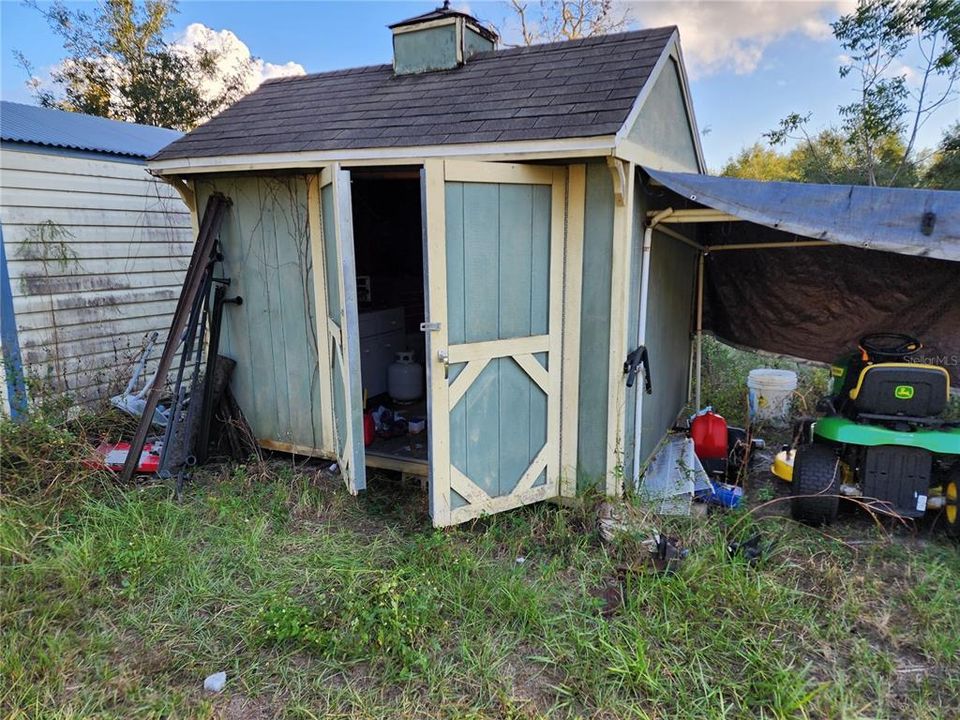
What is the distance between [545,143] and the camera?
3.01 m

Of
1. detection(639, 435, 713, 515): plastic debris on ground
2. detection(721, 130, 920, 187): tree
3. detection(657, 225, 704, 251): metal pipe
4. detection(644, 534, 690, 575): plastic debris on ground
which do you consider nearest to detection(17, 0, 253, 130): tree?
detection(721, 130, 920, 187): tree

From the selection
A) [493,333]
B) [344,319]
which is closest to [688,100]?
[493,333]

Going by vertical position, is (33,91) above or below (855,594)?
above

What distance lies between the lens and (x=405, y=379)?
17.0ft

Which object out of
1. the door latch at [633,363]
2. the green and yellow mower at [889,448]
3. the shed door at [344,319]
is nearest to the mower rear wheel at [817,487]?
the green and yellow mower at [889,448]

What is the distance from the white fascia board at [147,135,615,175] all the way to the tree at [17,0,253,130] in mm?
13926

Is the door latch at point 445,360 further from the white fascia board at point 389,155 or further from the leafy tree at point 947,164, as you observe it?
the leafy tree at point 947,164

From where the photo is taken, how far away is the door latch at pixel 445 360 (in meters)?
2.97

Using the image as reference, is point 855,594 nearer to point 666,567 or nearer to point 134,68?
point 666,567

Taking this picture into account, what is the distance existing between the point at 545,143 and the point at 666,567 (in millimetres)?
2315

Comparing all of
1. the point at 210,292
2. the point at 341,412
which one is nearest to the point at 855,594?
the point at 341,412

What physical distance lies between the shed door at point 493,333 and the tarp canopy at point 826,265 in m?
0.87

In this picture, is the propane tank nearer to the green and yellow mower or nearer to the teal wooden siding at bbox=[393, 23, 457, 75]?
the teal wooden siding at bbox=[393, 23, 457, 75]

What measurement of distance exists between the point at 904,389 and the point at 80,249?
21.8 ft
